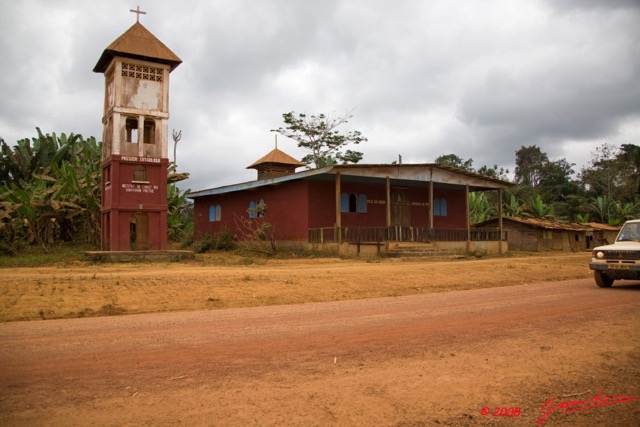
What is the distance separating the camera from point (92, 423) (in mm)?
3996

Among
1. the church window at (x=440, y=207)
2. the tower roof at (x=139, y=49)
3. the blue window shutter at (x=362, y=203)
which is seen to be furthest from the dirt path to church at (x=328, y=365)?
the church window at (x=440, y=207)

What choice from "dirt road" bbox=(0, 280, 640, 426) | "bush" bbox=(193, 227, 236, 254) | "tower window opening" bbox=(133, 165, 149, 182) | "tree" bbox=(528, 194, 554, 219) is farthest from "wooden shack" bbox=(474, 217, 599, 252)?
"dirt road" bbox=(0, 280, 640, 426)

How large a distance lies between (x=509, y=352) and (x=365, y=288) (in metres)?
6.81

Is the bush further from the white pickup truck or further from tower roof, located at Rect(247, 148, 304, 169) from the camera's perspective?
the white pickup truck

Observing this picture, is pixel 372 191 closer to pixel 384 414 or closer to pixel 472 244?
pixel 472 244

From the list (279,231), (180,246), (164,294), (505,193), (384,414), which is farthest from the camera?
(505,193)

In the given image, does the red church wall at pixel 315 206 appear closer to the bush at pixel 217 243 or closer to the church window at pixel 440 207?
the church window at pixel 440 207

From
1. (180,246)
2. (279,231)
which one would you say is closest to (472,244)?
(279,231)

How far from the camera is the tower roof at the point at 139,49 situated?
69.5 ft

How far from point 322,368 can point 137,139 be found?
60.9ft

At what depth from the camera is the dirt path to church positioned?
433 centimetres

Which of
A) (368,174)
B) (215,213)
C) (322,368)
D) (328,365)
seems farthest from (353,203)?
(322,368)

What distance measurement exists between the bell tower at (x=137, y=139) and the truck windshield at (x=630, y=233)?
1656 centimetres
